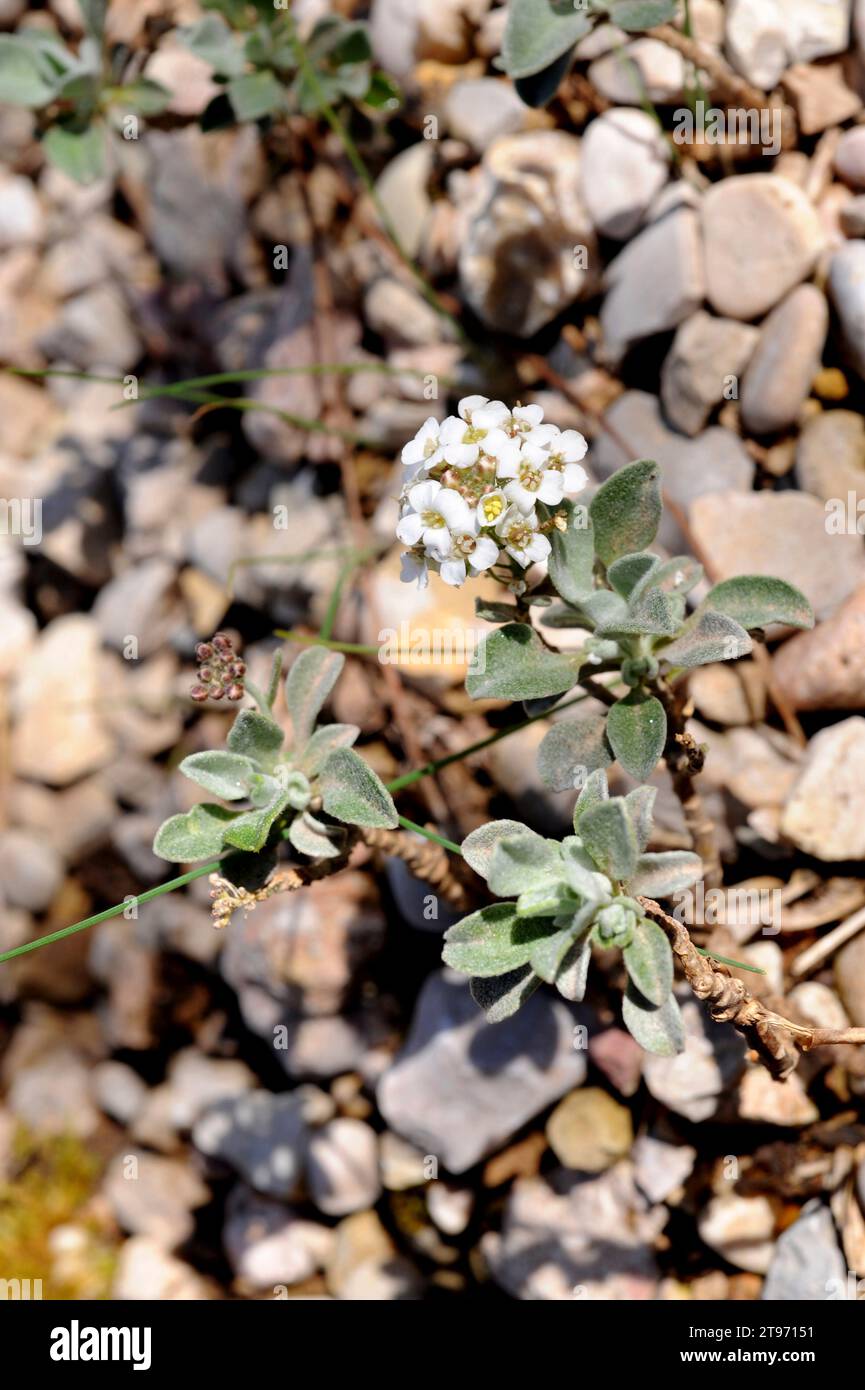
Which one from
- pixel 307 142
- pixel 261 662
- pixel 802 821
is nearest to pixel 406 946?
pixel 261 662

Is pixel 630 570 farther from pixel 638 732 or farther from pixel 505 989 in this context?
pixel 505 989

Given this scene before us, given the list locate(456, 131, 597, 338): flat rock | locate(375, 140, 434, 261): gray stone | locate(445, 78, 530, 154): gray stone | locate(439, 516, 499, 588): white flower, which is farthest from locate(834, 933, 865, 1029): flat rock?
locate(445, 78, 530, 154): gray stone

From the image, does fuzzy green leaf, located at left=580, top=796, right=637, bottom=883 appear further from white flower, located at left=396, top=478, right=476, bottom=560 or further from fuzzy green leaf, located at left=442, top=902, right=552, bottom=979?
white flower, located at left=396, top=478, right=476, bottom=560

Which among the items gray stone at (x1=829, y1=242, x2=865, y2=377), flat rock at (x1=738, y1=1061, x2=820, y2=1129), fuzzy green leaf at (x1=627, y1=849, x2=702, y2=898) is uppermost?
gray stone at (x1=829, y1=242, x2=865, y2=377)

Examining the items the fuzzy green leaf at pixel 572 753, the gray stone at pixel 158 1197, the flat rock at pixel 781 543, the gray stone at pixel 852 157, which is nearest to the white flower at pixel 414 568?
the fuzzy green leaf at pixel 572 753

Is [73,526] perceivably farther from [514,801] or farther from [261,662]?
[514,801]
